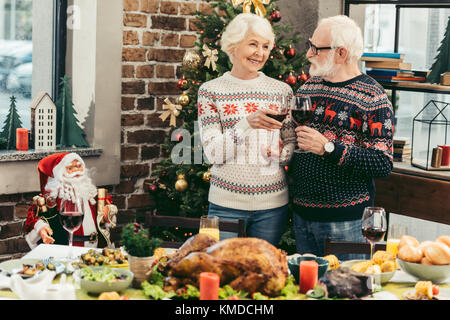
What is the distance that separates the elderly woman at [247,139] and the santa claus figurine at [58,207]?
2.06 ft

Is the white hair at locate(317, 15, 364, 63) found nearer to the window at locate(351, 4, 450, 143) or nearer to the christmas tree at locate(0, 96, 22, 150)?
the window at locate(351, 4, 450, 143)

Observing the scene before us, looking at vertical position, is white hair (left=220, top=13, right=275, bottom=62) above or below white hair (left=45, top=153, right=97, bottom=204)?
above

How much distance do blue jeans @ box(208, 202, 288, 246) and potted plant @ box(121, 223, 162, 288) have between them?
0.89 meters

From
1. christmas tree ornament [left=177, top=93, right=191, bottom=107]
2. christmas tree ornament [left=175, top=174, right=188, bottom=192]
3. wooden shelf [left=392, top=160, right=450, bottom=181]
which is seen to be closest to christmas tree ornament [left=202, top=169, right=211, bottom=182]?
christmas tree ornament [left=175, top=174, right=188, bottom=192]

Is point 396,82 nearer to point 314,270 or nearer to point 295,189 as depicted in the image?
point 295,189

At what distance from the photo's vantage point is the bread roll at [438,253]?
6.35 feet

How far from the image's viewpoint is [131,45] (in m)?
4.04

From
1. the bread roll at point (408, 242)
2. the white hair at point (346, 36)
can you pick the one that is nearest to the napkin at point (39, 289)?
the bread roll at point (408, 242)

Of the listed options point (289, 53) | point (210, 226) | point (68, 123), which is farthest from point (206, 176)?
point (210, 226)

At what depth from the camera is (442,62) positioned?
12.7ft

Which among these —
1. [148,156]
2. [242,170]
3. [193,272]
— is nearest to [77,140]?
[148,156]

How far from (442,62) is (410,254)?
7.30ft

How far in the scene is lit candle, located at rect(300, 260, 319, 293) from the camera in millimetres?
1852

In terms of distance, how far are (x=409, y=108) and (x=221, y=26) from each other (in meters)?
1.35
